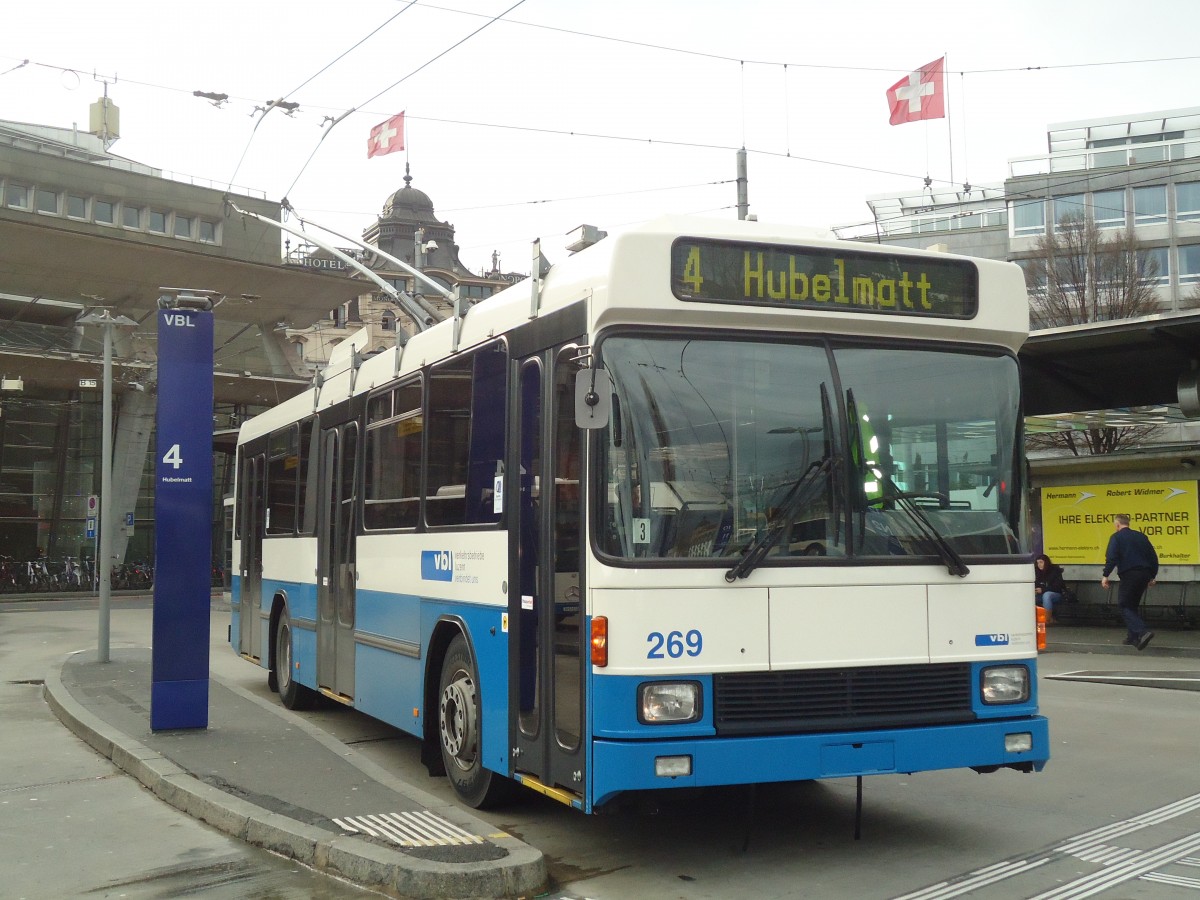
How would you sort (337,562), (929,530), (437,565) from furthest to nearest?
(337,562) → (437,565) → (929,530)

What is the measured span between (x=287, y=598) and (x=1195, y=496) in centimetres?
1364

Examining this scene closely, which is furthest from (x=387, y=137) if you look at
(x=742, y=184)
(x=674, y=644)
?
(x=674, y=644)

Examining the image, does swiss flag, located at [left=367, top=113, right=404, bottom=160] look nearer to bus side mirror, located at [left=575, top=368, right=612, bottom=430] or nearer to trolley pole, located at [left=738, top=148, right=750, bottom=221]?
A: trolley pole, located at [left=738, top=148, right=750, bottom=221]

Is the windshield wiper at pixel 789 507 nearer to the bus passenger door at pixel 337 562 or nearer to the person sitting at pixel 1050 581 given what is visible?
the bus passenger door at pixel 337 562

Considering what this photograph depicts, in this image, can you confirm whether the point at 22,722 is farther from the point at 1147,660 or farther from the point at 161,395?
the point at 1147,660

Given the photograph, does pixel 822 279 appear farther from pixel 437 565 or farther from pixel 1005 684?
pixel 437 565

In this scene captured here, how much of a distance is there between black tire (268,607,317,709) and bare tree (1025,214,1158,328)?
2625cm

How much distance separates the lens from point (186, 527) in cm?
1045

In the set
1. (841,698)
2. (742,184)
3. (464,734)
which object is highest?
(742,184)

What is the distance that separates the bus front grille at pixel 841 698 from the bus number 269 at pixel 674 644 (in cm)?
18

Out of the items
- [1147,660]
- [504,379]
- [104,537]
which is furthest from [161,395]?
[1147,660]

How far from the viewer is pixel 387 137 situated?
21891 mm

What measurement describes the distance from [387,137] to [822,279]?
1669 centimetres

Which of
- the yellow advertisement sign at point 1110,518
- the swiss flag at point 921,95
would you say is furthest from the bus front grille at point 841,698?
the swiss flag at point 921,95
